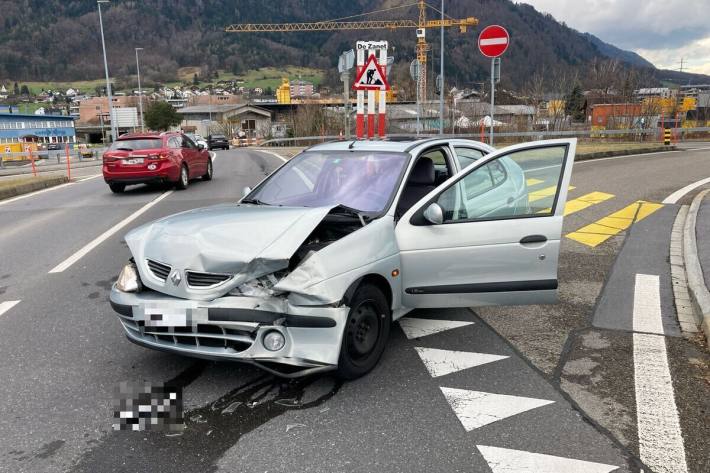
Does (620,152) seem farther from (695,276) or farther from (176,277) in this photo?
(176,277)

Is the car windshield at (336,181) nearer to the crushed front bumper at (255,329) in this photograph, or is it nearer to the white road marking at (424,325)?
the white road marking at (424,325)

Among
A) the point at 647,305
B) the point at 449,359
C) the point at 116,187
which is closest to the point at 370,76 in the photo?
the point at 116,187

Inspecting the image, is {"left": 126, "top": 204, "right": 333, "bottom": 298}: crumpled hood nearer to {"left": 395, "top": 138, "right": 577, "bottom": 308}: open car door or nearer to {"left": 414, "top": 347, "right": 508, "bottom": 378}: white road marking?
{"left": 395, "top": 138, "right": 577, "bottom": 308}: open car door

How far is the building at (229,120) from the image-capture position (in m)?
79.8

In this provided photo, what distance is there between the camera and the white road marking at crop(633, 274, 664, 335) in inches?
198

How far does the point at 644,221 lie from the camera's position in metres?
9.87

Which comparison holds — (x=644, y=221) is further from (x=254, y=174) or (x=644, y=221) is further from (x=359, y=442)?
(x=254, y=174)

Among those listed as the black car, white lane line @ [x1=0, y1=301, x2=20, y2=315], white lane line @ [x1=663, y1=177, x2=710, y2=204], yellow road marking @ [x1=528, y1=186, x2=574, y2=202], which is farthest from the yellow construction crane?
yellow road marking @ [x1=528, y1=186, x2=574, y2=202]

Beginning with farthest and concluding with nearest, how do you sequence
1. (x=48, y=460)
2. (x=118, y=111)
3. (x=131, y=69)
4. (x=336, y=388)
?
(x=131, y=69) → (x=118, y=111) → (x=336, y=388) → (x=48, y=460)

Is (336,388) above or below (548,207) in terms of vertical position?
below

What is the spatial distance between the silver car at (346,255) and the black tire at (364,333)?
0.04ft

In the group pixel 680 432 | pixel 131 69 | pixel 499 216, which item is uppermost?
pixel 131 69

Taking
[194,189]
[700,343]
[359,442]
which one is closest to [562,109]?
[194,189]

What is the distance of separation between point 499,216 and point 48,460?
3.48 metres
